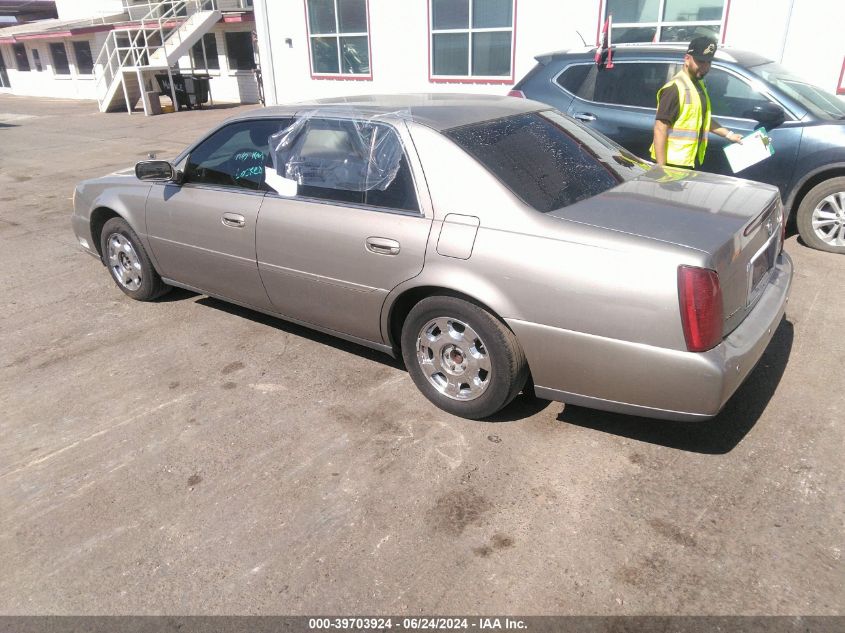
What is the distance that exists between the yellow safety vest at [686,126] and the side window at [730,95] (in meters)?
1.23

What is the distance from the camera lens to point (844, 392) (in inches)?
145

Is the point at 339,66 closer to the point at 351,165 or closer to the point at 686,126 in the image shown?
the point at 686,126

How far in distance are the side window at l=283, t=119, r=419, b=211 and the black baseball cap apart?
260 centimetres

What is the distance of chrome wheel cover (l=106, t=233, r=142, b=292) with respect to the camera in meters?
5.17

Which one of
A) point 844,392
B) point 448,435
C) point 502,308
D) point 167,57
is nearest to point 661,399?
point 502,308

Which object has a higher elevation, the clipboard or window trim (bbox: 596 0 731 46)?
window trim (bbox: 596 0 731 46)

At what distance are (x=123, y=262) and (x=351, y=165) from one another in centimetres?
263

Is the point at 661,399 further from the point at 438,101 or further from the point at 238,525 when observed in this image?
the point at 438,101

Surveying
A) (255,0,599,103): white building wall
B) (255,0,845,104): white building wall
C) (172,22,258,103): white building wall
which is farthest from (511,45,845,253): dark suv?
(172,22,258,103): white building wall

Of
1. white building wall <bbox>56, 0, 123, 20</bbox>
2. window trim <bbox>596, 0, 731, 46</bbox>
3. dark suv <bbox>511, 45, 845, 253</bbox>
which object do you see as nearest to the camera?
dark suv <bbox>511, 45, 845, 253</bbox>

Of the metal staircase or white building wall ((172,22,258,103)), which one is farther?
white building wall ((172,22,258,103))

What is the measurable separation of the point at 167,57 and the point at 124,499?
21444mm

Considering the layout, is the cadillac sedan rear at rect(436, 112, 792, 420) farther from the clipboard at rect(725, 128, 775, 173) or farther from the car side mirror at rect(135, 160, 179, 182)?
the car side mirror at rect(135, 160, 179, 182)

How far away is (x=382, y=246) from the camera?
346 cm
